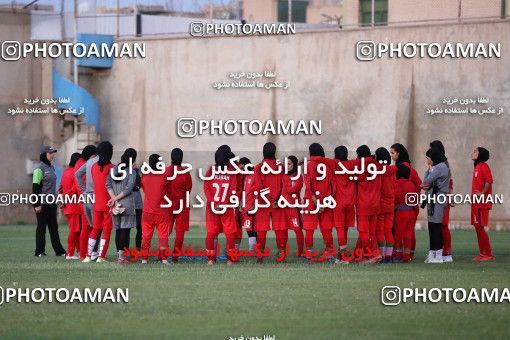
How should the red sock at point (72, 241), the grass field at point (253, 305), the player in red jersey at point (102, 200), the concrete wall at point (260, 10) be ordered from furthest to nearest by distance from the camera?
the concrete wall at point (260, 10) → the red sock at point (72, 241) → the player in red jersey at point (102, 200) → the grass field at point (253, 305)

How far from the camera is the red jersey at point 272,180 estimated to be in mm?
24516

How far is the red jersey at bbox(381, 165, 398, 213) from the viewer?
24.3 m

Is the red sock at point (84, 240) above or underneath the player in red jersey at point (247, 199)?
underneath

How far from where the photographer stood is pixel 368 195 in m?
24.1

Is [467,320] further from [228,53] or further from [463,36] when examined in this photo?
[228,53]

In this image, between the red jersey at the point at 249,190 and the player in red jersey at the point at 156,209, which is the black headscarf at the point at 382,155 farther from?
the player in red jersey at the point at 156,209

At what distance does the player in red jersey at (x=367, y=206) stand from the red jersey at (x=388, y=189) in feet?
0.44

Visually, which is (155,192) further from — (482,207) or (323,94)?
(323,94)

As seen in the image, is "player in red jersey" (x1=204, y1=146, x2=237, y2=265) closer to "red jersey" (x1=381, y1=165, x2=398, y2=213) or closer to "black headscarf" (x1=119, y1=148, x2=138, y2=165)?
"black headscarf" (x1=119, y1=148, x2=138, y2=165)

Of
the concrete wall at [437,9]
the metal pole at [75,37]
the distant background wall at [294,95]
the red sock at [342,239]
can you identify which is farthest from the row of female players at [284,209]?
the metal pole at [75,37]

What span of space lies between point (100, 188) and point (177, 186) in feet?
4.53

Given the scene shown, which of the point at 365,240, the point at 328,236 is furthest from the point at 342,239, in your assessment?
the point at 328,236

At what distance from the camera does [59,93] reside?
44.0 metres

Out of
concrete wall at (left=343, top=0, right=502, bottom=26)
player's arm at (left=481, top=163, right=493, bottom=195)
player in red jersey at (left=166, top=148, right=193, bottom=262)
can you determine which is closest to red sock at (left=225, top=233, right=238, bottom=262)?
player in red jersey at (left=166, top=148, right=193, bottom=262)
